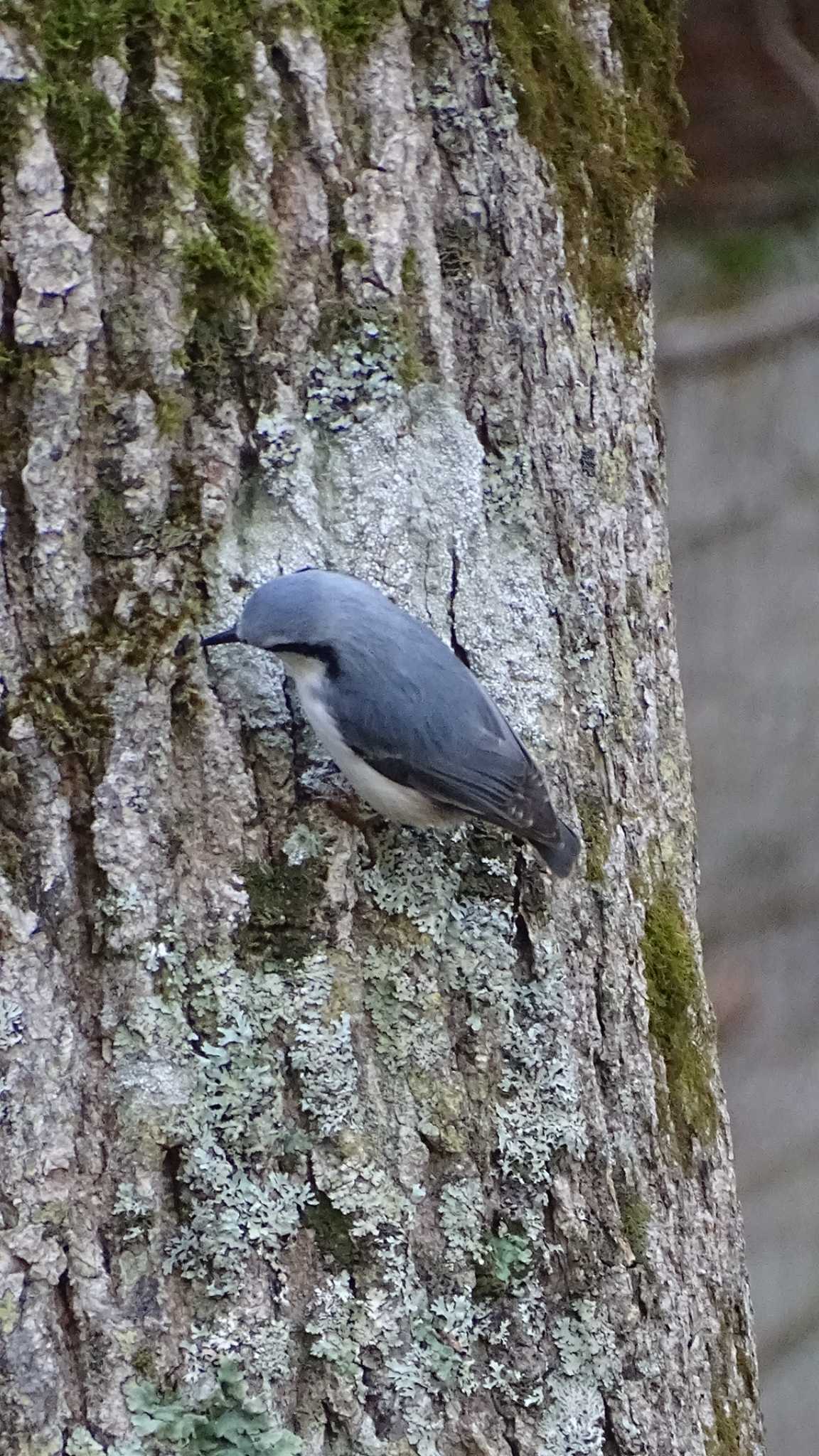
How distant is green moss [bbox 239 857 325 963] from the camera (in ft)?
4.31

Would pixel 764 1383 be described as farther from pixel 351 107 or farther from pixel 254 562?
pixel 351 107

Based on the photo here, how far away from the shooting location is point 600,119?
151 cm

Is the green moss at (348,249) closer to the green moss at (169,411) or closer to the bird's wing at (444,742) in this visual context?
the green moss at (169,411)

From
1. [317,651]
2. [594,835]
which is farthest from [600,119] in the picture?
[594,835]

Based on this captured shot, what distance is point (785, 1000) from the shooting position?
3537mm

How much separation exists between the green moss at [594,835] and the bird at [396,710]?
0.04 m

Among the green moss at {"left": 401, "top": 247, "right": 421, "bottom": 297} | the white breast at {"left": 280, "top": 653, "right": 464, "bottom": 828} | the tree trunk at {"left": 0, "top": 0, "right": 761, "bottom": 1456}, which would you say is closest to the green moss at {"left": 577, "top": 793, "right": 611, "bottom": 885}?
the tree trunk at {"left": 0, "top": 0, "right": 761, "bottom": 1456}

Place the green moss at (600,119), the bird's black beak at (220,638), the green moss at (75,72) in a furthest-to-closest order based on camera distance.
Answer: the green moss at (600,119) → the bird's black beak at (220,638) → the green moss at (75,72)

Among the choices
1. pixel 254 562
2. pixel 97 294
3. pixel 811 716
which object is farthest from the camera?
pixel 811 716

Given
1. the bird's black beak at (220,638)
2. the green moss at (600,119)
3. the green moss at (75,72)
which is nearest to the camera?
the green moss at (75,72)

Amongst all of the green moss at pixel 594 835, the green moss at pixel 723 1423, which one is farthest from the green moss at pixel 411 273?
the green moss at pixel 723 1423

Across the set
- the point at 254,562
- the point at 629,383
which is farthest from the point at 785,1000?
the point at 254,562

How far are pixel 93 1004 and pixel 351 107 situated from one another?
872mm

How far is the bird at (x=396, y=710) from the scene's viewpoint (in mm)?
1313
